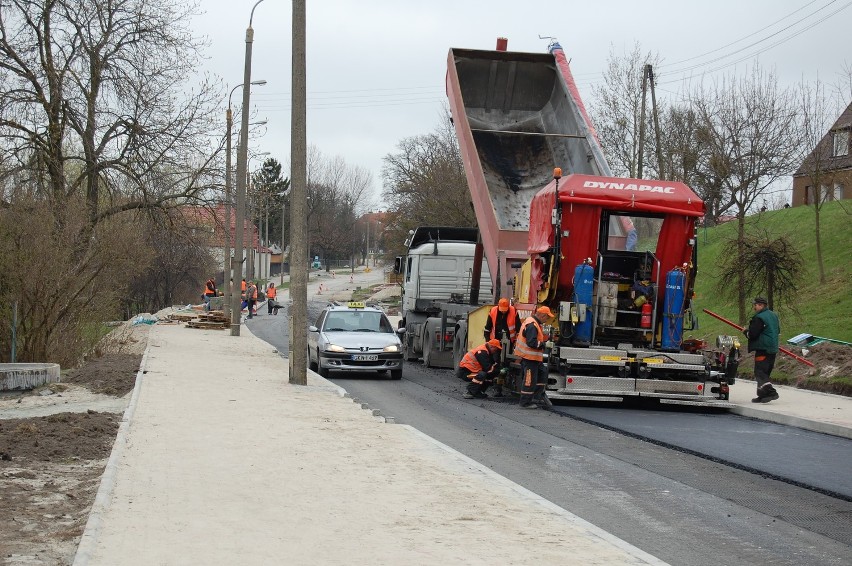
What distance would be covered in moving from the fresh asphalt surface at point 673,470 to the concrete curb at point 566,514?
1.04 ft

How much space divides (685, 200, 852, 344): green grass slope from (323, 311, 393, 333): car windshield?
827 centimetres

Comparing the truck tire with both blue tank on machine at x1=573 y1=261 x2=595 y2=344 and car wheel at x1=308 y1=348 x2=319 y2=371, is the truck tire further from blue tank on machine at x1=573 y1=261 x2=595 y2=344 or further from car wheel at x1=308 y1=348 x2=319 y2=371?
blue tank on machine at x1=573 y1=261 x2=595 y2=344

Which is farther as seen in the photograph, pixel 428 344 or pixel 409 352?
pixel 409 352

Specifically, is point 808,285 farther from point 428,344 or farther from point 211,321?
point 211,321

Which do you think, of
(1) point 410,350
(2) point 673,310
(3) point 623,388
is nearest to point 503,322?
(3) point 623,388

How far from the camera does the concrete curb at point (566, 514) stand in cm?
641

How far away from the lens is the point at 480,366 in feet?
57.9

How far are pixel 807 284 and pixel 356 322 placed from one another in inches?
540

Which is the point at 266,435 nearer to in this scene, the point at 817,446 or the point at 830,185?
the point at 817,446

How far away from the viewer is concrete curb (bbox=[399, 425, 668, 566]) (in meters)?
6.41

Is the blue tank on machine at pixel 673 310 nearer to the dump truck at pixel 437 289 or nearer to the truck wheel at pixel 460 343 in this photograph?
the truck wheel at pixel 460 343

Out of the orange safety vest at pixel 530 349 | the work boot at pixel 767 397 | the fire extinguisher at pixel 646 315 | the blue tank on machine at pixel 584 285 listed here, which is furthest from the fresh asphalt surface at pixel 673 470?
the blue tank on machine at pixel 584 285

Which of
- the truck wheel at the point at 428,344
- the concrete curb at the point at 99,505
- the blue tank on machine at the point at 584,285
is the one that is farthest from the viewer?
the truck wheel at the point at 428,344

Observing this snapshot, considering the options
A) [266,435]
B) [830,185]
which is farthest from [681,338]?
[830,185]
